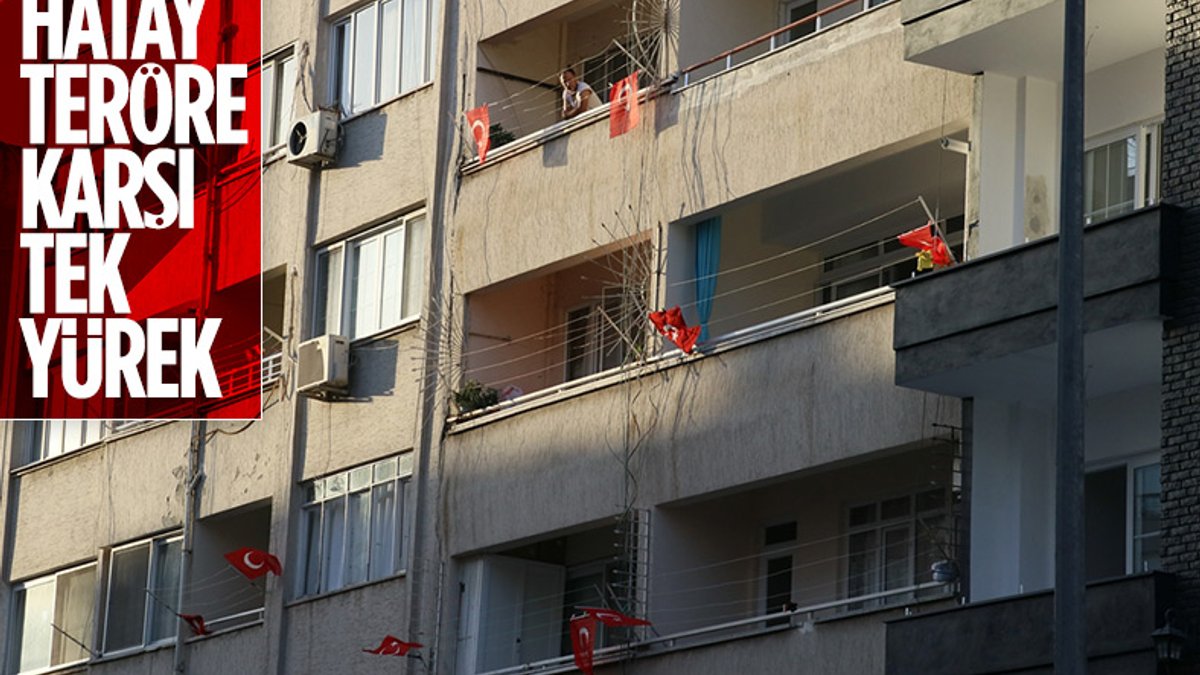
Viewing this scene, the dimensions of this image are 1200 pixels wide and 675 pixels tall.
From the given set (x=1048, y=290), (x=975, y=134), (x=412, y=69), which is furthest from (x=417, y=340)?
(x=1048, y=290)

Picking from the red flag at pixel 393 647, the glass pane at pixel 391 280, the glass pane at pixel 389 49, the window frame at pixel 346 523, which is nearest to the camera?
the red flag at pixel 393 647

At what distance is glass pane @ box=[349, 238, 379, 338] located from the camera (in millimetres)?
35000

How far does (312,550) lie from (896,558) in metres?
9.97

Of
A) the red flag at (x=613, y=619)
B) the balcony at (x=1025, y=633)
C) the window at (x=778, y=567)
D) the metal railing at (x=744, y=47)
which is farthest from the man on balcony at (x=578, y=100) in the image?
the balcony at (x=1025, y=633)

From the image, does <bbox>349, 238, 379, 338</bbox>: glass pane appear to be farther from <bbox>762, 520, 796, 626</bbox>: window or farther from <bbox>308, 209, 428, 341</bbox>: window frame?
<bbox>762, 520, 796, 626</bbox>: window

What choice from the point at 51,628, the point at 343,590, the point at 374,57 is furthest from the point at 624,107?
the point at 51,628

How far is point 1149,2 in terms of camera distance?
2308 centimetres

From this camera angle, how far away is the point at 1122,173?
23875 mm

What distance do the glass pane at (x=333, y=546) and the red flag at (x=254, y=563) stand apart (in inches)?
23.9

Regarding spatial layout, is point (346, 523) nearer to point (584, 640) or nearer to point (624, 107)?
point (584, 640)

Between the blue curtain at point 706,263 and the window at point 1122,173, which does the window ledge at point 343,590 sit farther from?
the window at point 1122,173

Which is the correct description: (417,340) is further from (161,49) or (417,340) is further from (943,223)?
(161,49)

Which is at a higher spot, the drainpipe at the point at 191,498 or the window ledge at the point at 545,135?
the window ledge at the point at 545,135

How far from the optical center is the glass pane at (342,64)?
120ft
